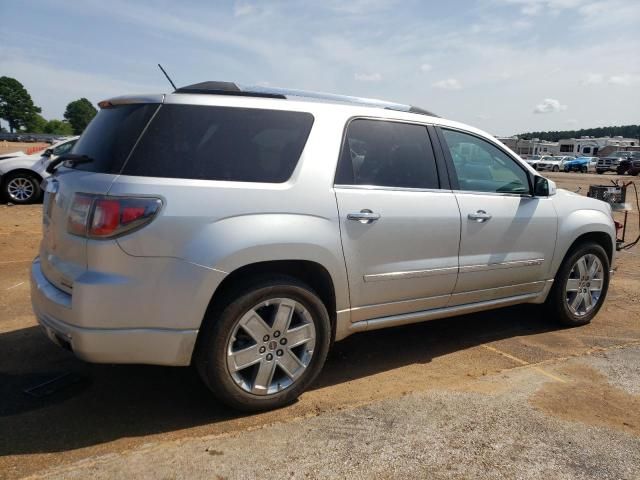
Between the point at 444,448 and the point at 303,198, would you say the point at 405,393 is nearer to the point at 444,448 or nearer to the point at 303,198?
the point at 444,448

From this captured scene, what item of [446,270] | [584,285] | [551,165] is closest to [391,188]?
[446,270]

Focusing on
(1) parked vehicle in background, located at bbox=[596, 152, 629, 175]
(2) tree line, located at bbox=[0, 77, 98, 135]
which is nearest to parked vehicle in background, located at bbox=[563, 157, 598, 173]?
(1) parked vehicle in background, located at bbox=[596, 152, 629, 175]

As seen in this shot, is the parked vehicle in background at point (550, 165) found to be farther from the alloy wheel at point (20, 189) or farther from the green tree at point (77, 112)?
the green tree at point (77, 112)

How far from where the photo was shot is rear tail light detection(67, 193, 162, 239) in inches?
109

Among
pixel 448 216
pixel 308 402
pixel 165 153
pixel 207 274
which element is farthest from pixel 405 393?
pixel 165 153

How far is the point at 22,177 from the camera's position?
11.5 metres

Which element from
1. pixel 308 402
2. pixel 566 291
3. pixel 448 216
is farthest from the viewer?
pixel 566 291

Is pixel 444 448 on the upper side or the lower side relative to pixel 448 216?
lower

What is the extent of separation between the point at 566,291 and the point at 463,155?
1672mm

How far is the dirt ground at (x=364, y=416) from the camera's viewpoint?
275cm

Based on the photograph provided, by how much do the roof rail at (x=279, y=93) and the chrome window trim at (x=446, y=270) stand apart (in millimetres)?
1177

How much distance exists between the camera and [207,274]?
9.51 feet

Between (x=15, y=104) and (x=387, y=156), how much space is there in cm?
14418

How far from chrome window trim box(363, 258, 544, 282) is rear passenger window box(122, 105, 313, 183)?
0.91m
